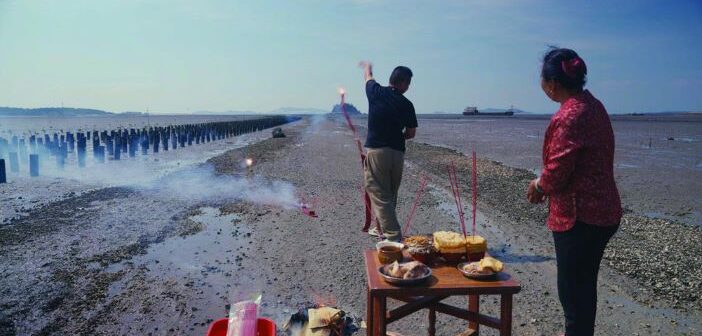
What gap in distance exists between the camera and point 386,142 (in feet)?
18.6

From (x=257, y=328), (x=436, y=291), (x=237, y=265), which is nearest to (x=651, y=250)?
(x=436, y=291)

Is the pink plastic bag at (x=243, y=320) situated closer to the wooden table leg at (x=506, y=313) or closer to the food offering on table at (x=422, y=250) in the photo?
the food offering on table at (x=422, y=250)

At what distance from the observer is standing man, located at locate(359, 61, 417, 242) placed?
17.8 ft

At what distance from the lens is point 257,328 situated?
3.79m

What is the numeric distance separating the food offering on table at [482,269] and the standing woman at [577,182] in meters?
0.43

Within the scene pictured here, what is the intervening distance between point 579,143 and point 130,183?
572 inches

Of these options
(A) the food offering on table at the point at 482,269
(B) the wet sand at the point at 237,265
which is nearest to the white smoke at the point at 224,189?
(B) the wet sand at the point at 237,265

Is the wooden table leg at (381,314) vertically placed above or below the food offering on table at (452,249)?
below

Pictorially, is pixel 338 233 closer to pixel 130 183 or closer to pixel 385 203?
pixel 385 203

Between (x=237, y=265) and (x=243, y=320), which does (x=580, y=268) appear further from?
(x=237, y=265)

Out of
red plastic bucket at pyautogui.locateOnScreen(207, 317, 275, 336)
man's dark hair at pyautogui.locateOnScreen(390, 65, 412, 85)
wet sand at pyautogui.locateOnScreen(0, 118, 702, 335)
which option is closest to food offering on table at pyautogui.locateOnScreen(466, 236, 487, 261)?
wet sand at pyautogui.locateOnScreen(0, 118, 702, 335)

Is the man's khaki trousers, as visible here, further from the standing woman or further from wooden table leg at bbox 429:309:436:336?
the standing woman

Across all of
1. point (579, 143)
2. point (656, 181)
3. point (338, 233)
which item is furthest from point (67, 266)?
point (656, 181)

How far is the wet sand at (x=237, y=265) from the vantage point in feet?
15.9
